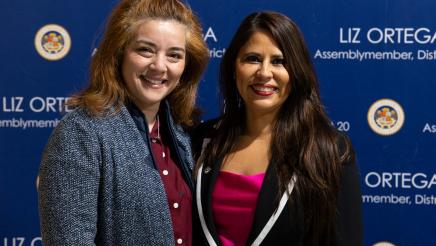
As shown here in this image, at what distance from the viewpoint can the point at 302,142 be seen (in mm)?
1892

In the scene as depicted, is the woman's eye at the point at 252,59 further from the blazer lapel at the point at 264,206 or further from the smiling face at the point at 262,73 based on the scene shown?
the blazer lapel at the point at 264,206

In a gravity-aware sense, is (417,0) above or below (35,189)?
above

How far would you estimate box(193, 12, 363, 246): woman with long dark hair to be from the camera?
1815 mm

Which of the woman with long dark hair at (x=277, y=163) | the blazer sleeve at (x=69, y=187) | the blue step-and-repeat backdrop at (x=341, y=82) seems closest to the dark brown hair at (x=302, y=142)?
the woman with long dark hair at (x=277, y=163)

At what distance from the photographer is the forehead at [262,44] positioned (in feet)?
6.19

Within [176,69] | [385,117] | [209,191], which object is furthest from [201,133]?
[385,117]

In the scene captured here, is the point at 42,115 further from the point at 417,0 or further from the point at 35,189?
the point at 417,0

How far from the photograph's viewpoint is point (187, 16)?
5.95 feet

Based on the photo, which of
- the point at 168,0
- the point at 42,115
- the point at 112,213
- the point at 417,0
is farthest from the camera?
the point at 42,115

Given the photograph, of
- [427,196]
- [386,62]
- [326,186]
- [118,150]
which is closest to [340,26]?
[386,62]

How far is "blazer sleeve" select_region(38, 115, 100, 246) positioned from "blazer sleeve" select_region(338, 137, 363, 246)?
2.66 feet

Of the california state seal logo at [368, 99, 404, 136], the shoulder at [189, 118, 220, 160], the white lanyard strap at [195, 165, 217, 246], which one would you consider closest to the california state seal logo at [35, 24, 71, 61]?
the shoulder at [189, 118, 220, 160]

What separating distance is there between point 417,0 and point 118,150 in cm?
171

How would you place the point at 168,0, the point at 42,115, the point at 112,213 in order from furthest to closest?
the point at 42,115 < the point at 168,0 < the point at 112,213
